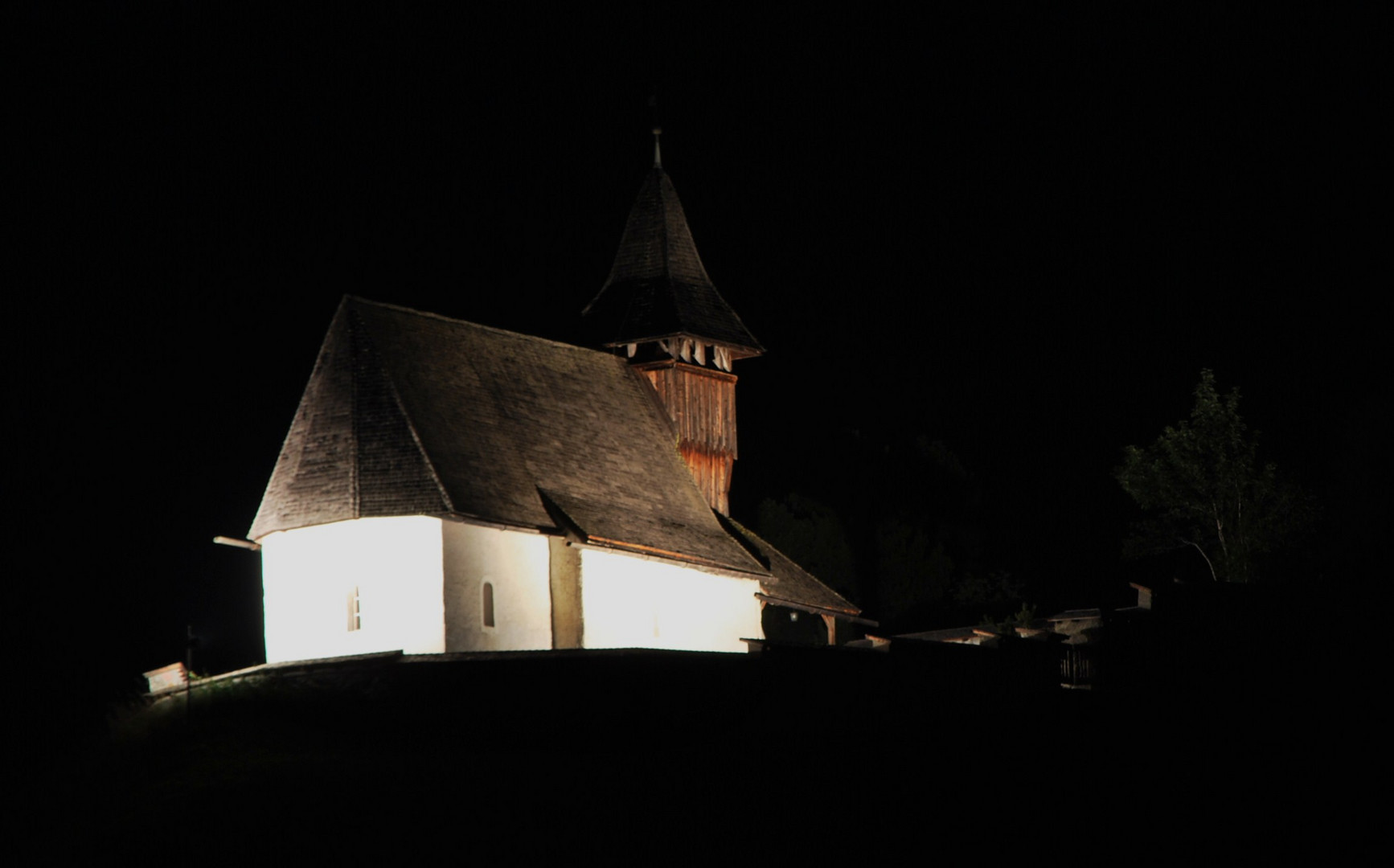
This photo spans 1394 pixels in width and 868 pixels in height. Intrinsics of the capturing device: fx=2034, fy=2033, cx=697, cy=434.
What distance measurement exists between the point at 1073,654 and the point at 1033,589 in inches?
1329

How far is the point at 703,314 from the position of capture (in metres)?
46.2

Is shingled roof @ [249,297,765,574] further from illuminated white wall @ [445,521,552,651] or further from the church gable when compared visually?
illuminated white wall @ [445,521,552,651]

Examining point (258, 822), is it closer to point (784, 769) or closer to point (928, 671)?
point (784, 769)

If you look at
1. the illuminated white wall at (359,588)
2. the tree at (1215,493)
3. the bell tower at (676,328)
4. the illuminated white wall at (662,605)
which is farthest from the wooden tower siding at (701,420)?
the illuminated white wall at (359,588)

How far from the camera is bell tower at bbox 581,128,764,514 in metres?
45.0

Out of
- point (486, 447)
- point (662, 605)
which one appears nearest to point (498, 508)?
point (486, 447)

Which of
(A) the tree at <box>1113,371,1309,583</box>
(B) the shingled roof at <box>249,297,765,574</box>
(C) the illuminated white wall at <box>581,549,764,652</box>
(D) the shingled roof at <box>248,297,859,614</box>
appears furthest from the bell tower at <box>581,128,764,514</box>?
(A) the tree at <box>1113,371,1309,583</box>

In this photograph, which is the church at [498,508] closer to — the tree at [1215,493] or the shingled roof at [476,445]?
the shingled roof at [476,445]

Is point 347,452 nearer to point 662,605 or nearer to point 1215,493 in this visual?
point 662,605

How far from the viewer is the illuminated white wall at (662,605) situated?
3666cm

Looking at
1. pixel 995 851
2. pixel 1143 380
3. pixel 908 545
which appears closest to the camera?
pixel 995 851

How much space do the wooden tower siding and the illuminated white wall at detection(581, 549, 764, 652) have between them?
13.7 ft

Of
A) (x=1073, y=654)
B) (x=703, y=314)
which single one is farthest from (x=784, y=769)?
(x=703, y=314)

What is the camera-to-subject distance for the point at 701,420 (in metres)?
45.3
